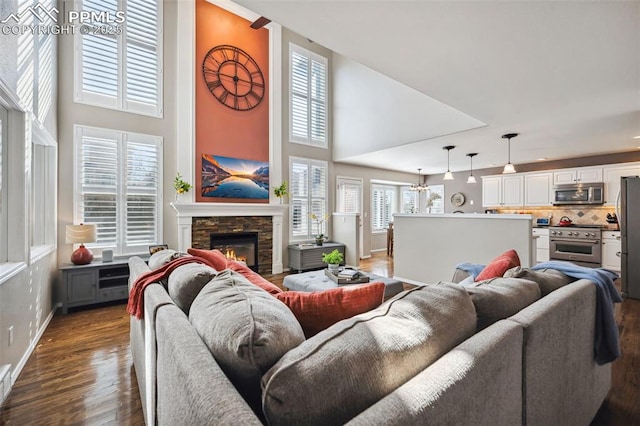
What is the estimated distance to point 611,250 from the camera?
17.5 ft

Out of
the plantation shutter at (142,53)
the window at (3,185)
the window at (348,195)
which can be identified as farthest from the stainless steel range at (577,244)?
the window at (3,185)

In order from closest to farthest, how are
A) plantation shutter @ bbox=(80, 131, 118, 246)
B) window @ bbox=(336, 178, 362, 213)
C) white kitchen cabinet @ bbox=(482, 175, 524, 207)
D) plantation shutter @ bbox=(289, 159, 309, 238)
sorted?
plantation shutter @ bbox=(80, 131, 118, 246)
plantation shutter @ bbox=(289, 159, 309, 238)
white kitchen cabinet @ bbox=(482, 175, 524, 207)
window @ bbox=(336, 178, 362, 213)

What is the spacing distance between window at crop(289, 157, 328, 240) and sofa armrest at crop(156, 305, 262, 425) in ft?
16.5

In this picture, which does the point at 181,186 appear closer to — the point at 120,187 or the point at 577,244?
the point at 120,187

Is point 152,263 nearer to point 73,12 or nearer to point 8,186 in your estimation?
point 8,186

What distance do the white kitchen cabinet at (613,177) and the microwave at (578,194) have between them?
11cm

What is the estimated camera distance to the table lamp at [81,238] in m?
3.48

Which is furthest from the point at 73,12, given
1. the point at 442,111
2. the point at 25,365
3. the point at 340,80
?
the point at 442,111

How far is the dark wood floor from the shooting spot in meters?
1.78

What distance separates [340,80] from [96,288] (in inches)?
228

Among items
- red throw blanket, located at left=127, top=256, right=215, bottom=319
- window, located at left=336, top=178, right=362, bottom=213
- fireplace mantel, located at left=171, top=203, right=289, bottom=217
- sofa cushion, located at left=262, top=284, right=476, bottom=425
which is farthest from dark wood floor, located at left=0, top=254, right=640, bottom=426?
window, located at left=336, top=178, right=362, bottom=213

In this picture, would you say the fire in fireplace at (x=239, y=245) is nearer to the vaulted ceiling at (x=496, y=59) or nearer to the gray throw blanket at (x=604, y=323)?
the vaulted ceiling at (x=496, y=59)

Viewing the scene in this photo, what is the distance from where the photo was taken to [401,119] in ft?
16.6

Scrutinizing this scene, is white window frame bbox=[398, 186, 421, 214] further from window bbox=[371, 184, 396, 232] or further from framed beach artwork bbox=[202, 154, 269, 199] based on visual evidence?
framed beach artwork bbox=[202, 154, 269, 199]
